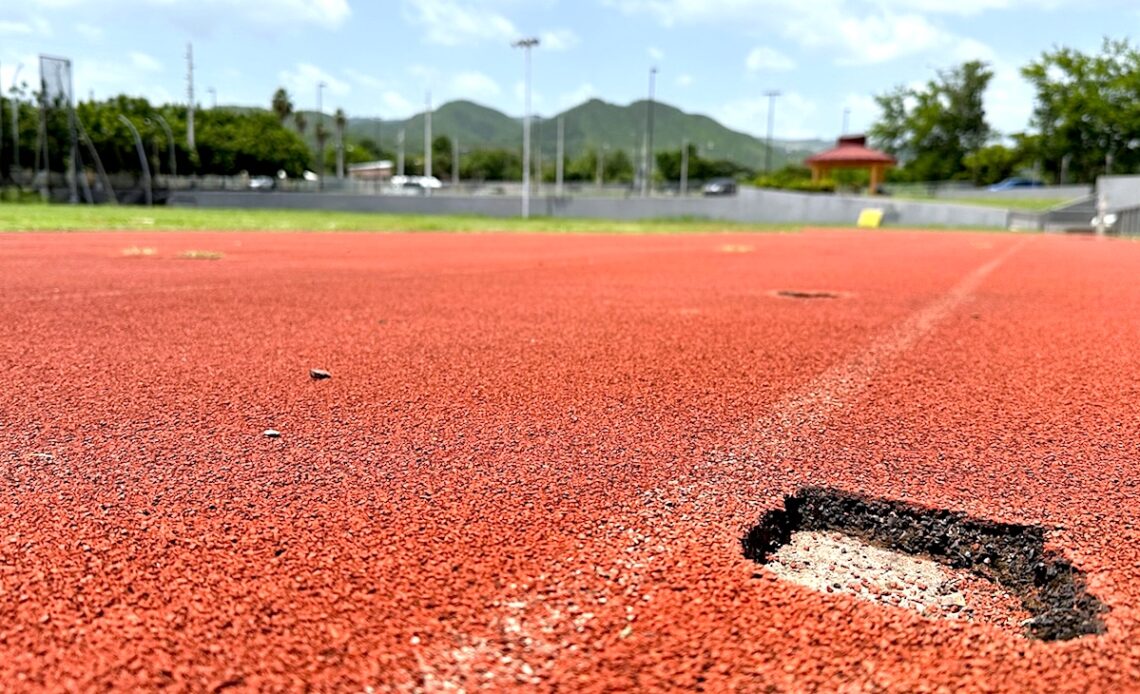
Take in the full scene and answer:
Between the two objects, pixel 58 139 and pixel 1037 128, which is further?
pixel 1037 128

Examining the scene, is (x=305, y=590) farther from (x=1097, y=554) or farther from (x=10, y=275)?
(x=10, y=275)

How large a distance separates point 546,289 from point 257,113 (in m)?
80.6

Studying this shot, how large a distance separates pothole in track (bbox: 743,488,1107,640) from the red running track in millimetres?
66

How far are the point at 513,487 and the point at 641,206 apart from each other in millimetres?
47061

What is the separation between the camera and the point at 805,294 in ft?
26.5

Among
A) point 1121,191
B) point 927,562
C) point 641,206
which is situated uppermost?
point 1121,191

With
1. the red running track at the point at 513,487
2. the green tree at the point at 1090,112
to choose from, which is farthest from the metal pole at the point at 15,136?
the green tree at the point at 1090,112

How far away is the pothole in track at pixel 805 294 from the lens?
25.7 ft

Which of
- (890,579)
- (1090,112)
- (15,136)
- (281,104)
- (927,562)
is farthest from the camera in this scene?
(281,104)

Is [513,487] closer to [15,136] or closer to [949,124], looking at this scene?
[15,136]

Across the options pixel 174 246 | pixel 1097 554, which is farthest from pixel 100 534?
pixel 174 246

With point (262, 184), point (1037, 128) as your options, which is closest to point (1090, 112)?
point (1037, 128)

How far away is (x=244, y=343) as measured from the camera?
4684mm

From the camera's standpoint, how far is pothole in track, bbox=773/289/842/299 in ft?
25.7
